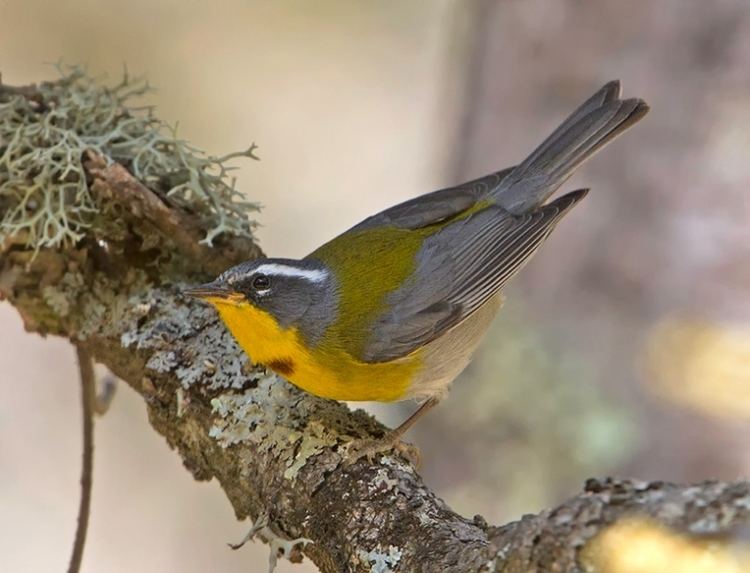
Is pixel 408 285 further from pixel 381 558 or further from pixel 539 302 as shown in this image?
pixel 539 302

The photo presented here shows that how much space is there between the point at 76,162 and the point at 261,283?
0.70 m

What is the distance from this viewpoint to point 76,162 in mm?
3117

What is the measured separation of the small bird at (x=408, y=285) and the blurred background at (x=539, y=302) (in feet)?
3.58

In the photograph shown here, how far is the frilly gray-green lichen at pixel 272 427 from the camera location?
263 cm

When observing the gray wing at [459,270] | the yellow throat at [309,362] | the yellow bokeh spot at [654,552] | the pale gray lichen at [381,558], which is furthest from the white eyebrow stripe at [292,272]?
the yellow bokeh spot at [654,552]

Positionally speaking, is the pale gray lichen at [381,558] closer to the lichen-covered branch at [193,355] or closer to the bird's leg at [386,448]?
the lichen-covered branch at [193,355]

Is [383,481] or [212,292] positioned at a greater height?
[212,292]

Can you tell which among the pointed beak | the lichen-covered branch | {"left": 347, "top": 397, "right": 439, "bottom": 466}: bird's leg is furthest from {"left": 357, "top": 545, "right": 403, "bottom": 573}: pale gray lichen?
the pointed beak

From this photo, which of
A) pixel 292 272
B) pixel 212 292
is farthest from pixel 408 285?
pixel 212 292

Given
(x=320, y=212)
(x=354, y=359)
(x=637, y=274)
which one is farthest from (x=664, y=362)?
(x=320, y=212)

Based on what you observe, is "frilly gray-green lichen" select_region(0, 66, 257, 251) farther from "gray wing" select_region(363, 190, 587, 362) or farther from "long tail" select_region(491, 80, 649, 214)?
"long tail" select_region(491, 80, 649, 214)

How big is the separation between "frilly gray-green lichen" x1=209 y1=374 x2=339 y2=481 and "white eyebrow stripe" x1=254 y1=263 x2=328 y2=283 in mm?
429

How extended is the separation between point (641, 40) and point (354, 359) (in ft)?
8.78

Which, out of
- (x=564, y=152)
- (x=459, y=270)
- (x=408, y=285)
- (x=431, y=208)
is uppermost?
(x=564, y=152)
